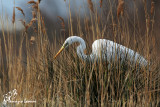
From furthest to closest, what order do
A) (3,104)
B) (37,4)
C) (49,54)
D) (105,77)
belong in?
1. (49,54)
2. (3,104)
3. (37,4)
4. (105,77)

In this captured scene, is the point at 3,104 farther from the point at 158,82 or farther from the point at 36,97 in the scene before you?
the point at 158,82

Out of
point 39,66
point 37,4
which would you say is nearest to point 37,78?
point 39,66

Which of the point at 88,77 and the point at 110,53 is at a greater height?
the point at 110,53

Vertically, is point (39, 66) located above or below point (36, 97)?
above

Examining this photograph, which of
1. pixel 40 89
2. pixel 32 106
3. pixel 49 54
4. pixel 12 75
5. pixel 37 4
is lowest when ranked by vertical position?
pixel 32 106

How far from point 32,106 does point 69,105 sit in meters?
0.37

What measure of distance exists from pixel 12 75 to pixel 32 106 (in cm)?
73

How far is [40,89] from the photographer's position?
224 cm

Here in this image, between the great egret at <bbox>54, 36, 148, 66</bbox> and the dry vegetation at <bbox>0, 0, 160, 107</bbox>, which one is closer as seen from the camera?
the dry vegetation at <bbox>0, 0, 160, 107</bbox>

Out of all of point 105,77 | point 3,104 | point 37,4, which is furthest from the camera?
point 3,104

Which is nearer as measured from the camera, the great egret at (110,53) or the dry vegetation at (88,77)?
the dry vegetation at (88,77)

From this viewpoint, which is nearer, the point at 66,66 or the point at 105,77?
the point at 105,77

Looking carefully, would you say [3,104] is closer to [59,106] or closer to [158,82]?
[59,106]

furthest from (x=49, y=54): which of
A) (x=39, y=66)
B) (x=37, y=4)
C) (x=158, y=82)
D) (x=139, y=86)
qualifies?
(x=158, y=82)
